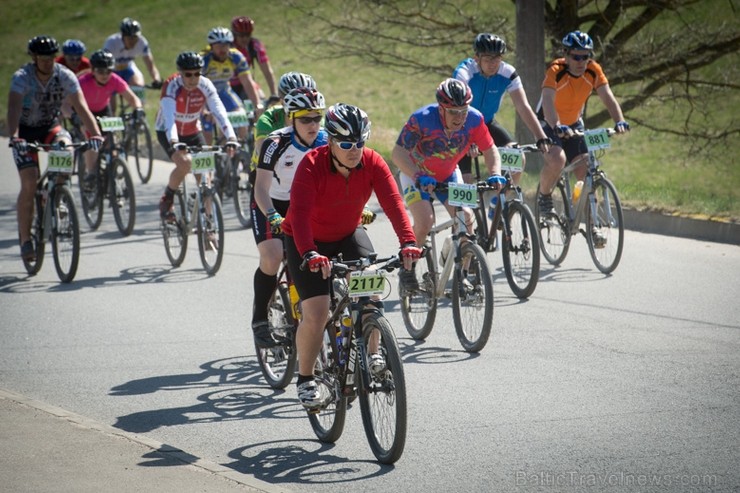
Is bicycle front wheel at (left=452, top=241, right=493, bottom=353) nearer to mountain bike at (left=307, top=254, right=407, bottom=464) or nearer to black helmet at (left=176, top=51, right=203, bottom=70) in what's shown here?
mountain bike at (left=307, top=254, right=407, bottom=464)

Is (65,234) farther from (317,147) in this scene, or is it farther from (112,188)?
(317,147)

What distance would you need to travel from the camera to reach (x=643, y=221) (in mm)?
13992

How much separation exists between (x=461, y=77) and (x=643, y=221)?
152 inches

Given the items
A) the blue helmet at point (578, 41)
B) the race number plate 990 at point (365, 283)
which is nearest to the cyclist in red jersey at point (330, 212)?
the race number plate 990 at point (365, 283)

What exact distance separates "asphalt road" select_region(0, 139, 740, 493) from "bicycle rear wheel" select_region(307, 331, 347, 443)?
98 millimetres

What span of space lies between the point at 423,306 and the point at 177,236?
13.8ft

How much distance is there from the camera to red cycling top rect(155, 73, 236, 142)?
40.0ft

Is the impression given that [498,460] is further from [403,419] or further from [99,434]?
[99,434]

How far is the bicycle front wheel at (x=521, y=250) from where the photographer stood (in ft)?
32.8

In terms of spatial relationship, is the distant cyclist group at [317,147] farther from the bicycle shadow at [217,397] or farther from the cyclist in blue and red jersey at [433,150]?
the bicycle shadow at [217,397]

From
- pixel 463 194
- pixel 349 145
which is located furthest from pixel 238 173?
pixel 349 145

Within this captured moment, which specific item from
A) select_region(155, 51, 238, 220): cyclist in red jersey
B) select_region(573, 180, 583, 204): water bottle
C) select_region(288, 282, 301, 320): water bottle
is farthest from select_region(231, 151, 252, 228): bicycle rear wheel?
select_region(288, 282, 301, 320): water bottle

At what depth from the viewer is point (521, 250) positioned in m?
10.3

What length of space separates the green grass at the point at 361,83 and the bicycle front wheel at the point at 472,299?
559cm
